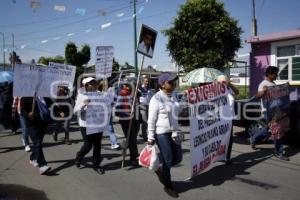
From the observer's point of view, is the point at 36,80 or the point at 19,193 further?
the point at 36,80

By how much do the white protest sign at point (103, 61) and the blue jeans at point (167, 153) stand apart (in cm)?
445

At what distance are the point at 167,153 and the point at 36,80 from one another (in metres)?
3.14

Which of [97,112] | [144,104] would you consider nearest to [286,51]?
[144,104]

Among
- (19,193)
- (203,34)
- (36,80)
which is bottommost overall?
(19,193)

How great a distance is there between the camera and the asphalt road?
5504 millimetres

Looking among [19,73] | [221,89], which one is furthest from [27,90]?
[221,89]

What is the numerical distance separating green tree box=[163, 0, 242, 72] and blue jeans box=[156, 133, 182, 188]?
12.2 m

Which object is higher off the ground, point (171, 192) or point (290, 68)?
point (290, 68)

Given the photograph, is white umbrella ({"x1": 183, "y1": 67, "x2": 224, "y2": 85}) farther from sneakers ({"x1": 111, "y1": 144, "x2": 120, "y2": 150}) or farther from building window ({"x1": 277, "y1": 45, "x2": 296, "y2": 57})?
sneakers ({"x1": 111, "y1": 144, "x2": 120, "y2": 150})

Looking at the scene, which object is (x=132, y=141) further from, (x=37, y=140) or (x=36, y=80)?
(x=36, y=80)

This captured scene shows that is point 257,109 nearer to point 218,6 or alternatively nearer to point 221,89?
point 221,89

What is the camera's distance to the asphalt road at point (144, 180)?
550 cm

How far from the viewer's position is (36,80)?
274 inches

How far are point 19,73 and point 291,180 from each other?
513 centimetres
